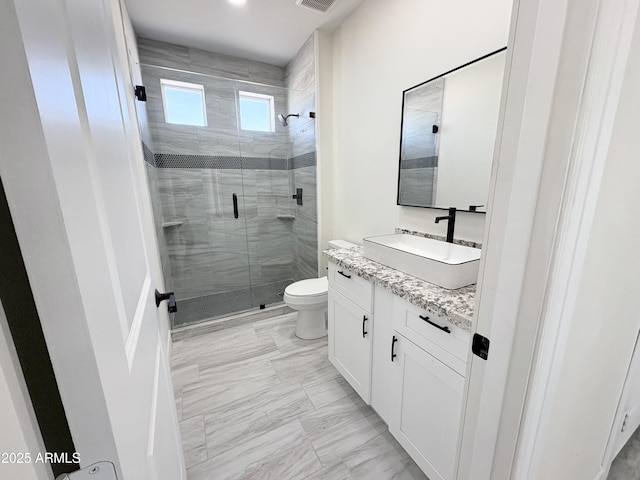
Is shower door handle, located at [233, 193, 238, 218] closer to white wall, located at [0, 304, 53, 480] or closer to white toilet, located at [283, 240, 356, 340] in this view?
white toilet, located at [283, 240, 356, 340]

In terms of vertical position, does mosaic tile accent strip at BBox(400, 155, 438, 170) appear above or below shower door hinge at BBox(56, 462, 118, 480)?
above

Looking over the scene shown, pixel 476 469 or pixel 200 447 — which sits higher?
pixel 476 469

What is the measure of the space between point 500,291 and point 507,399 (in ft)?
0.90

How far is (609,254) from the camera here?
676mm

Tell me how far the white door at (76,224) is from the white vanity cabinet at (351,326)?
3.57ft

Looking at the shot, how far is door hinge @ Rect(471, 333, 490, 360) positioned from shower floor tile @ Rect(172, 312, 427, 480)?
97cm

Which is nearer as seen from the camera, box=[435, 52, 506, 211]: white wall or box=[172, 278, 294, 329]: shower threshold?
box=[435, 52, 506, 211]: white wall

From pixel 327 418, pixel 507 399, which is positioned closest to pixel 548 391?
pixel 507 399

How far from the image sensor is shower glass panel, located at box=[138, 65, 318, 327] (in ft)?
8.47

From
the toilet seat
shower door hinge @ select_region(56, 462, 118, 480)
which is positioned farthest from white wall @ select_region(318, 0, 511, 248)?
shower door hinge @ select_region(56, 462, 118, 480)

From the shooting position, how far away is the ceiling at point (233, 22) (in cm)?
201

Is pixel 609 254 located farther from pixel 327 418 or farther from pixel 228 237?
pixel 228 237

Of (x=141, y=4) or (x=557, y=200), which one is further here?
Result: (x=141, y=4)

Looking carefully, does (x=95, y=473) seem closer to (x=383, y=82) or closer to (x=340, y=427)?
(x=340, y=427)
